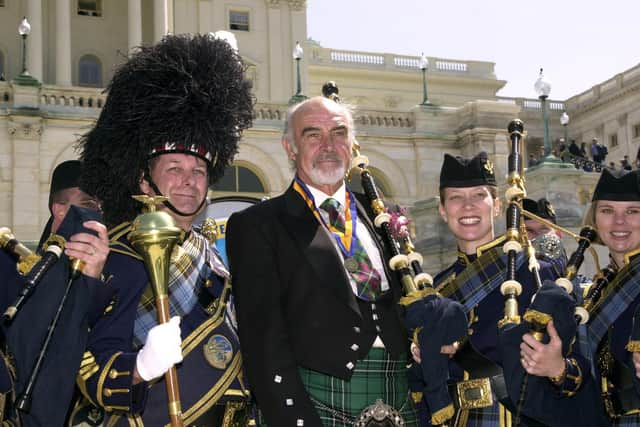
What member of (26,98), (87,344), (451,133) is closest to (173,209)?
(87,344)

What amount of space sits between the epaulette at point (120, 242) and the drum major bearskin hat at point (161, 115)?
347 millimetres

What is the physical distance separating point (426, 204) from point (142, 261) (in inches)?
705

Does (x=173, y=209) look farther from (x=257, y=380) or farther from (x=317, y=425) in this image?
(x=317, y=425)

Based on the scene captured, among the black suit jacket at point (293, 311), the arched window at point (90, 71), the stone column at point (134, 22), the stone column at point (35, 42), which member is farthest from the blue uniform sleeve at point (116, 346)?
the arched window at point (90, 71)

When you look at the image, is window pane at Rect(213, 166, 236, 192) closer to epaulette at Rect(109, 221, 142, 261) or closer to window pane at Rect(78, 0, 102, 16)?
window pane at Rect(78, 0, 102, 16)

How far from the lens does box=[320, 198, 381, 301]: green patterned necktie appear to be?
530 centimetres

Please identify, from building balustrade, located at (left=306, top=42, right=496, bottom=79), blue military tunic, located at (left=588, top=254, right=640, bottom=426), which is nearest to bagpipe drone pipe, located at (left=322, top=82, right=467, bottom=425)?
blue military tunic, located at (left=588, top=254, right=640, bottom=426)

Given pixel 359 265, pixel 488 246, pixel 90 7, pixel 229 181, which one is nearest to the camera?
pixel 359 265

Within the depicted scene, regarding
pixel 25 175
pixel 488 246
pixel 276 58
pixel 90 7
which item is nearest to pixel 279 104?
pixel 25 175

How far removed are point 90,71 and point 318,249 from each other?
4547cm

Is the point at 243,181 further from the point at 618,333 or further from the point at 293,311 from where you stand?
the point at 293,311

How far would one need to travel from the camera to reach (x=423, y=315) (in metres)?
4.95

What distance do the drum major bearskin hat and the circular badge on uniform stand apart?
3.41 ft

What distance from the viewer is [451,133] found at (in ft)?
117
